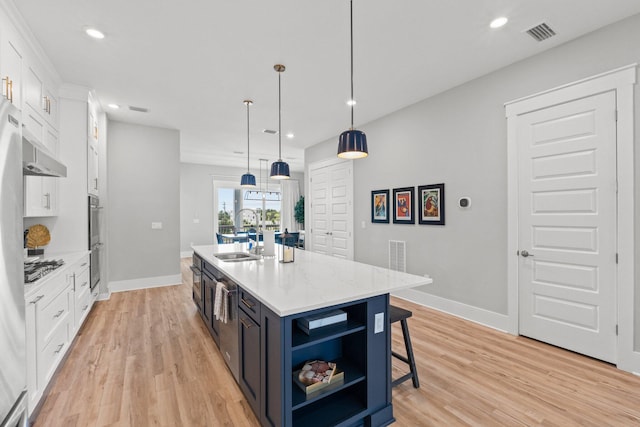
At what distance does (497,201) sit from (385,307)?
2236 mm

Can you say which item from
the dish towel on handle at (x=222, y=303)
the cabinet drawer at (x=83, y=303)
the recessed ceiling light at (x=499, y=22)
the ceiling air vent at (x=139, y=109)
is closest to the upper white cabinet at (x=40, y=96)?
the ceiling air vent at (x=139, y=109)

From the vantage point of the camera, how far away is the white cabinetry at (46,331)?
1816mm

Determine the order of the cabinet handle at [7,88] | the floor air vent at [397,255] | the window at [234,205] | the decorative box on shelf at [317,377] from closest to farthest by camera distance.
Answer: the decorative box on shelf at [317,377] → the cabinet handle at [7,88] → the floor air vent at [397,255] → the window at [234,205]

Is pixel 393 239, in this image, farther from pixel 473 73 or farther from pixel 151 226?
pixel 151 226

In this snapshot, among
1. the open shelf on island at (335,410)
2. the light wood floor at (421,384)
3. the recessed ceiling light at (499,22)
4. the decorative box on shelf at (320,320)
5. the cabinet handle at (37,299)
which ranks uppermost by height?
the recessed ceiling light at (499,22)

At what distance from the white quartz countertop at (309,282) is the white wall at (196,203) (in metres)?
6.68

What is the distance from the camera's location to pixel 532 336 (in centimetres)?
294

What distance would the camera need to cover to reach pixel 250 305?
5.96ft

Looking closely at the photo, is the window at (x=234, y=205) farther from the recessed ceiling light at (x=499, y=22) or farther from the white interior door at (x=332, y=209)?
the recessed ceiling light at (x=499, y=22)

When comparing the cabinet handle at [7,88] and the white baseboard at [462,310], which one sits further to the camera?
the white baseboard at [462,310]

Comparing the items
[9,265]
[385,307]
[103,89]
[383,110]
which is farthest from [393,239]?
[103,89]

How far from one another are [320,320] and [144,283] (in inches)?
185

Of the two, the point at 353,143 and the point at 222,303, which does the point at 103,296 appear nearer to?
the point at 222,303

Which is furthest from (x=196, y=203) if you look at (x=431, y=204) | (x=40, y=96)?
(x=431, y=204)
